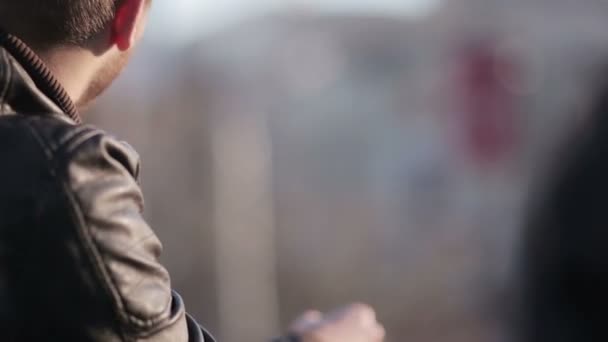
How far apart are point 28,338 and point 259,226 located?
8.12 m

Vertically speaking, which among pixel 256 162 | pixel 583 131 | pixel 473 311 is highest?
pixel 583 131

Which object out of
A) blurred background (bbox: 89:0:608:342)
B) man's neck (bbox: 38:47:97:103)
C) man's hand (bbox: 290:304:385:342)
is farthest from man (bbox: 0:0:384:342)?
blurred background (bbox: 89:0:608:342)

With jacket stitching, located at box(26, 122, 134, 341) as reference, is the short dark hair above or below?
above

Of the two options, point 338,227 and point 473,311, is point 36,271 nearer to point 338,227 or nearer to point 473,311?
point 473,311

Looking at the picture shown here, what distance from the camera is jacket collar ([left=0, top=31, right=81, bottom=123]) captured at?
81.3 inches

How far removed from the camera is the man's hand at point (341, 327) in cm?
226

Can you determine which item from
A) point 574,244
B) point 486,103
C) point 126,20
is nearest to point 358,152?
point 486,103

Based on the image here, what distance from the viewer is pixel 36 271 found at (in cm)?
192

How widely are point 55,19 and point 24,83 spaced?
223mm

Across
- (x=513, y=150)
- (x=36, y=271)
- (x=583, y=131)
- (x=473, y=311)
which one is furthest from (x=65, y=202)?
(x=473, y=311)

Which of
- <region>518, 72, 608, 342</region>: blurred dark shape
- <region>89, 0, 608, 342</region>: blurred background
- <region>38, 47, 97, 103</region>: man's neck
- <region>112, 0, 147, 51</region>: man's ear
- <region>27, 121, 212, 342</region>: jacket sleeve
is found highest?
<region>112, 0, 147, 51</region>: man's ear

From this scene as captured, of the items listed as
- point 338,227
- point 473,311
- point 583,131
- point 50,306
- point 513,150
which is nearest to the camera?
point 50,306

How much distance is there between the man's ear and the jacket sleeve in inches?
15.7

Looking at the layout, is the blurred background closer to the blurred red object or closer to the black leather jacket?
the blurred red object
